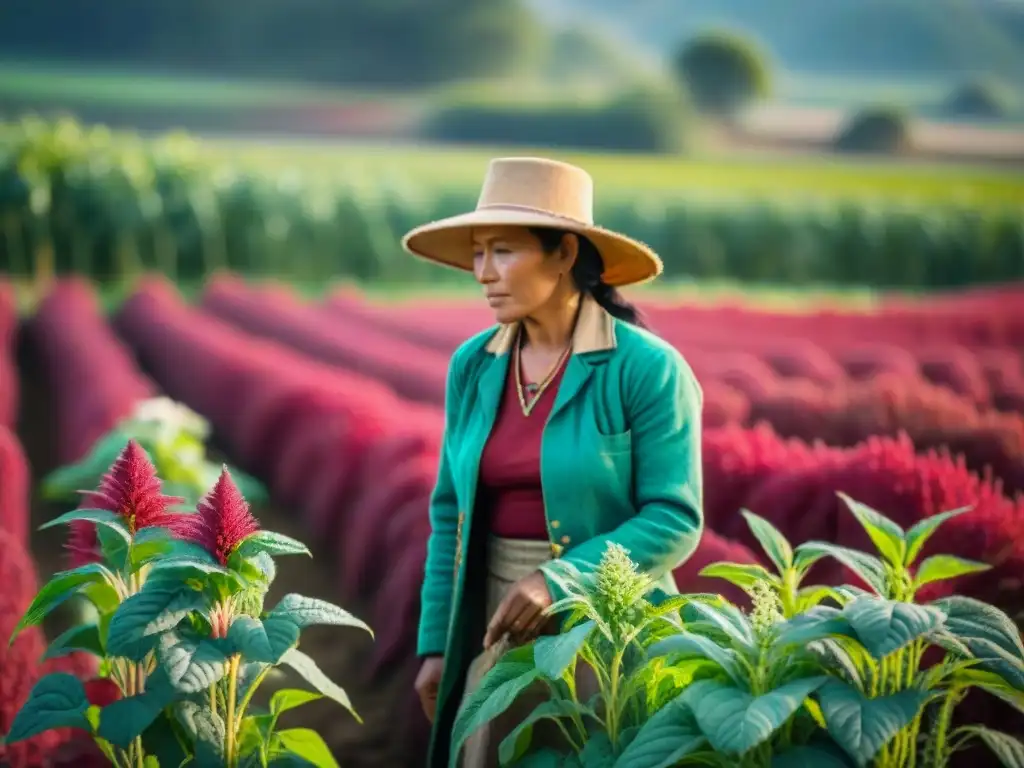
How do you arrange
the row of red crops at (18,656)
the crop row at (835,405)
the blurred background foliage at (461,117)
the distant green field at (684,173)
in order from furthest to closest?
the distant green field at (684,173), the blurred background foliage at (461,117), the crop row at (835,405), the row of red crops at (18,656)

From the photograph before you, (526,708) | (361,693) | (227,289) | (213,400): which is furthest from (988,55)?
(526,708)

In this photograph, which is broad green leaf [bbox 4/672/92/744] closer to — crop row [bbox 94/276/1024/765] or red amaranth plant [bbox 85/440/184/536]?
red amaranth plant [bbox 85/440/184/536]

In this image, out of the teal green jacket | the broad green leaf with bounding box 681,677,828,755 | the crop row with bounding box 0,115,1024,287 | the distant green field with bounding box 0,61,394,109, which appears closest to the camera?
the broad green leaf with bounding box 681,677,828,755

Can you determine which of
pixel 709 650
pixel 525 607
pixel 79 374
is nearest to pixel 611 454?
pixel 525 607

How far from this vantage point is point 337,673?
4344 mm


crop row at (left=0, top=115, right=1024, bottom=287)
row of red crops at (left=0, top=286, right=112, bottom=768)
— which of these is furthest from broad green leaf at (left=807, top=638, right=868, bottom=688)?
crop row at (left=0, top=115, right=1024, bottom=287)

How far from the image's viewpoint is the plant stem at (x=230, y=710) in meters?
1.99

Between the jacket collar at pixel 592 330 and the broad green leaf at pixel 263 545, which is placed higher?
the jacket collar at pixel 592 330

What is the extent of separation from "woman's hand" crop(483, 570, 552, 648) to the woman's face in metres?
0.43

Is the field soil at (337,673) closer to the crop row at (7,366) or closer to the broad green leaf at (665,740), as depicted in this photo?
the crop row at (7,366)

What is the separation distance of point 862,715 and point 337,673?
2888 mm

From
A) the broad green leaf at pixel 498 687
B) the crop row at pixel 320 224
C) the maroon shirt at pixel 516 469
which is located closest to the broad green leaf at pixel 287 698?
the broad green leaf at pixel 498 687

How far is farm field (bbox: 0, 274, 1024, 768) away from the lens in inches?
125

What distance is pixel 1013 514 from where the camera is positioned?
2.88 metres
